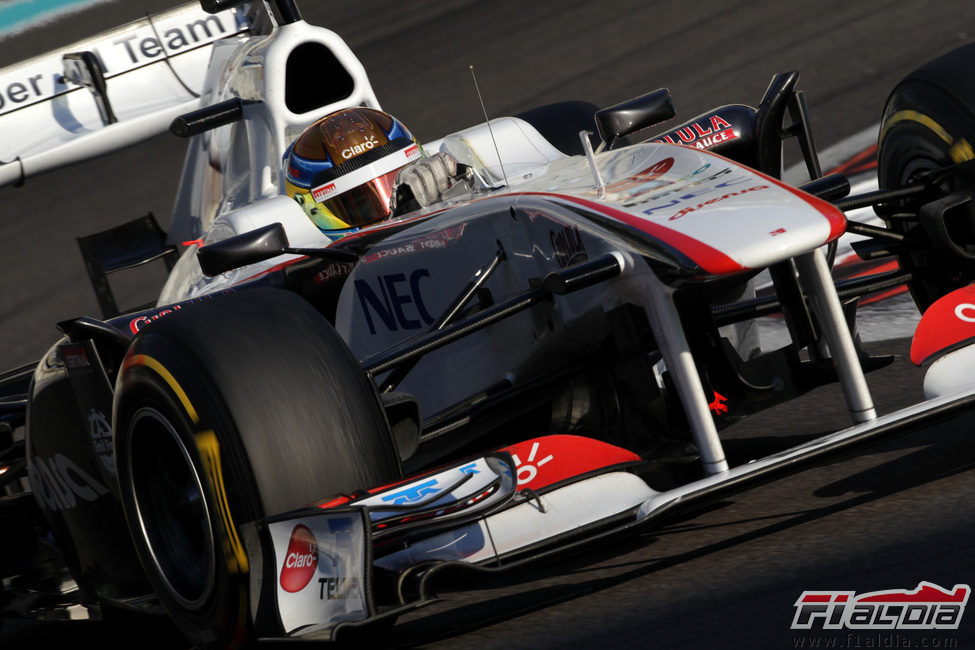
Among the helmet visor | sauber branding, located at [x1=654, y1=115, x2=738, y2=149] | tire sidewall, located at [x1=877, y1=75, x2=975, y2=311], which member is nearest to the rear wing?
the helmet visor

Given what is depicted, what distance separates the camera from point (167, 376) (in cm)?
354

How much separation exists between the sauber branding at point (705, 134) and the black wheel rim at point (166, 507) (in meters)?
2.53

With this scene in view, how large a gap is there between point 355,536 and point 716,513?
1.45 meters

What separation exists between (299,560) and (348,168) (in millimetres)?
2718

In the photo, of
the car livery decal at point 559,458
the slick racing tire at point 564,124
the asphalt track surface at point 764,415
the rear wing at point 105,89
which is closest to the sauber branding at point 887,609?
the asphalt track surface at point 764,415

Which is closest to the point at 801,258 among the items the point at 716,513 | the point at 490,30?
the point at 716,513

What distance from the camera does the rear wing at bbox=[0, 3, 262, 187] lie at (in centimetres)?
952

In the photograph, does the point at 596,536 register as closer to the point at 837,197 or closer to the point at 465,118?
the point at 837,197

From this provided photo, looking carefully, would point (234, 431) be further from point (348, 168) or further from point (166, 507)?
point (348, 168)

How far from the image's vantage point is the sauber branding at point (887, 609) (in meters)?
2.93

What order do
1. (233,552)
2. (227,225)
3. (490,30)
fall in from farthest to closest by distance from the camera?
(490,30) → (227,225) → (233,552)

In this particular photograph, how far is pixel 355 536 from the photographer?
314 centimetres

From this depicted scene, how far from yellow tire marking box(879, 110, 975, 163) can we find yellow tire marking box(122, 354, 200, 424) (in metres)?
2.73

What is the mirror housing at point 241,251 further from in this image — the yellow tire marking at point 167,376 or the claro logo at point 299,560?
Result: the claro logo at point 299,560
